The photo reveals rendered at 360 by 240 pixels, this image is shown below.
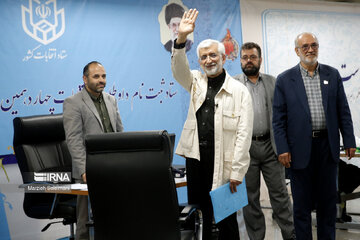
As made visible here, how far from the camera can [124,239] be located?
210 cm

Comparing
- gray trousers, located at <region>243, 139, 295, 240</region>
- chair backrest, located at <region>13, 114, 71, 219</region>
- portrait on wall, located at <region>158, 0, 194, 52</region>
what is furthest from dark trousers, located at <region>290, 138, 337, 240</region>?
portrait on wall, located at <region>158, 0, 194, 52</region>

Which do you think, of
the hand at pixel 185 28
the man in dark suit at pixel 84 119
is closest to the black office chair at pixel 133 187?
the hand at pixel 185 28

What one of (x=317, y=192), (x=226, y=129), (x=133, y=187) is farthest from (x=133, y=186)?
(x=317, y=192)

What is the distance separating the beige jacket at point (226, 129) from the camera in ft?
8.09

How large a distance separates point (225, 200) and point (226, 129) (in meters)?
0.41

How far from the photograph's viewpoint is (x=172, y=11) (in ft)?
15.4

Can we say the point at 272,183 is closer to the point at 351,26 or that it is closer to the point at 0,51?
the point at 0,51

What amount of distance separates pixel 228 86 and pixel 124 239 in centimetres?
107

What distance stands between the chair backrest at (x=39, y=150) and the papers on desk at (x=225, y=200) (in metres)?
1.42

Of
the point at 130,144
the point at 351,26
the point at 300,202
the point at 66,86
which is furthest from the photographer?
the point at 351,26

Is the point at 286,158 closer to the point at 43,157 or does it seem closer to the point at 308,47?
the point at 308,47

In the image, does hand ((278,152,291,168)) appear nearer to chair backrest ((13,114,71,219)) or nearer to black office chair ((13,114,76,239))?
black office chair ((13,114,76,239))

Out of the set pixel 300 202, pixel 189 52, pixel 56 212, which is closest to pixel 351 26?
pixel 189 52

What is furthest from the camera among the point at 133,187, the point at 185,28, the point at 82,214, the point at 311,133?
the point at 82,214
